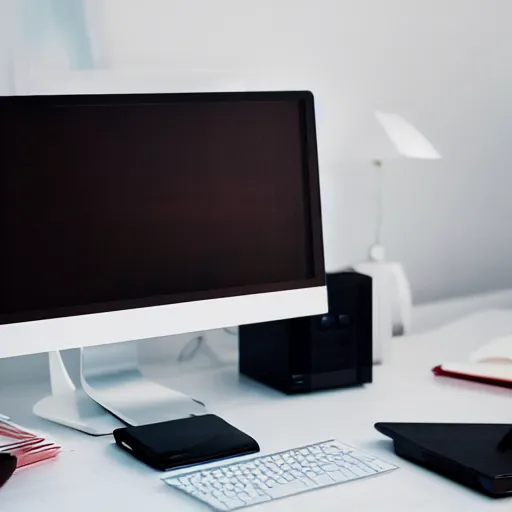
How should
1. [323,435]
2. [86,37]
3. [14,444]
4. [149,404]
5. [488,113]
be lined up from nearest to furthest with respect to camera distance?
[14,444] < [323,435] < [149,404] < [86,37] < [488,113]

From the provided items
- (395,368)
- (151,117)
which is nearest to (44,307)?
(151,117)

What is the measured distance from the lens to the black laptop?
1.13 metres

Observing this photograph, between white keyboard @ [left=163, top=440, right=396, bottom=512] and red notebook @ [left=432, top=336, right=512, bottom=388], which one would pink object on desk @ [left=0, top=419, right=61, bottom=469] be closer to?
white keyboard @ [left=163, top=440, right=396, bottom=512]

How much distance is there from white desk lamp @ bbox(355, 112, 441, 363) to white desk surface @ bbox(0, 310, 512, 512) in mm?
68

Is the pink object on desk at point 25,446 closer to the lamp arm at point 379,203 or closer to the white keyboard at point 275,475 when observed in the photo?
the white keyboard at point 275,475

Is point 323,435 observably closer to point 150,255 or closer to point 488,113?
point 150,255

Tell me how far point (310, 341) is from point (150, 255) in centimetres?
33

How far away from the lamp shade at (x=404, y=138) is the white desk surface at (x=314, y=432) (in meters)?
0.38

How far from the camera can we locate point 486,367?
165cm

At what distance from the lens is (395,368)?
1.72 meters

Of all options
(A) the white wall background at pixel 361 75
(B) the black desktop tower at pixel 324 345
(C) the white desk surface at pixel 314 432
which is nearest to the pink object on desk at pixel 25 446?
(C) the white desk surface at pixel 314 432

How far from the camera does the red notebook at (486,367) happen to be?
1.61 metres

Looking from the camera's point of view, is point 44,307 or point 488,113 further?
point 488,113

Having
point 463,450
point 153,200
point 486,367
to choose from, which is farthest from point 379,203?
point 463,450
